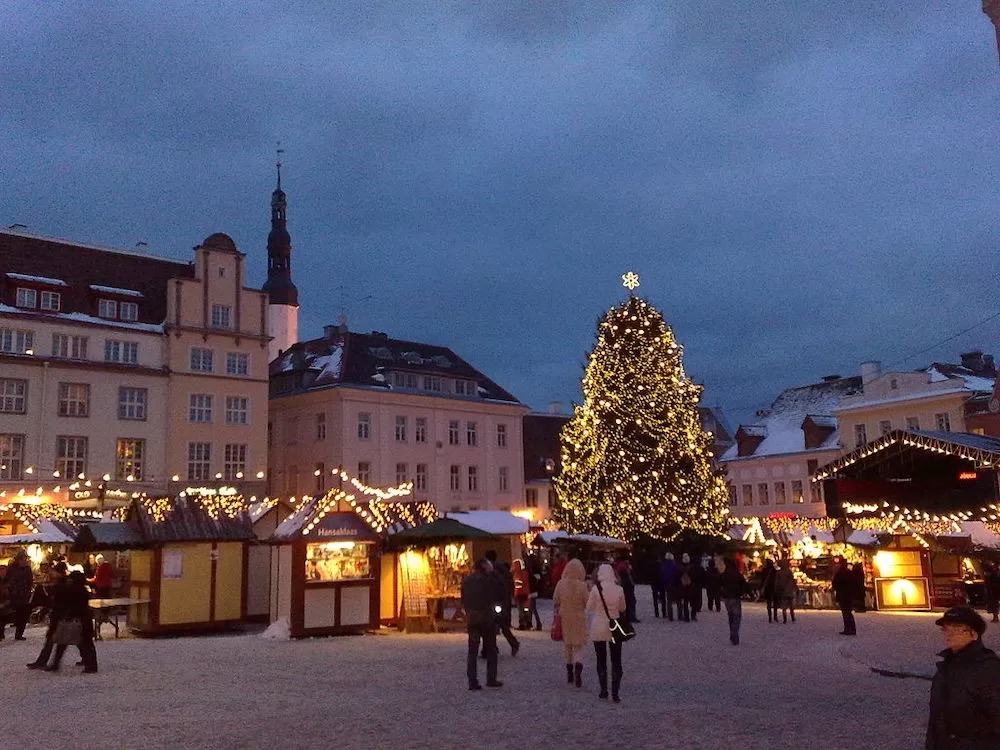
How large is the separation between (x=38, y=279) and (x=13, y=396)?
5.43 metres

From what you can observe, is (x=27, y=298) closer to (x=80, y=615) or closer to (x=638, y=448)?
(x=638, y=448)

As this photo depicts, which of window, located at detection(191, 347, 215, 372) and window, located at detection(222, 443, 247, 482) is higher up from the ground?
window, located at detection(191, 347, 215, 372)

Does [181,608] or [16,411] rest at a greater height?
[16,411]

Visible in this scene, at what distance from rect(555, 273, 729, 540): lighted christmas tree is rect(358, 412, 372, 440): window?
639 inches

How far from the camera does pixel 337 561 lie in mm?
20047

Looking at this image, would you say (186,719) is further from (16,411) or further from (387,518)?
(16,411)

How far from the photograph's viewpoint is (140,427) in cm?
4103

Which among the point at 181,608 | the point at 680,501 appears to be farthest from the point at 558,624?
the point at 680,501

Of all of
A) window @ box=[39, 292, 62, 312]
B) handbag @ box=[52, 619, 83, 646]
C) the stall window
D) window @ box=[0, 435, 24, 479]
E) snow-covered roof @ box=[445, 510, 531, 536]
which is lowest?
handbag @ box=[52, 619, 83, 646]

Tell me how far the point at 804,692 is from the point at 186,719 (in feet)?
23.1

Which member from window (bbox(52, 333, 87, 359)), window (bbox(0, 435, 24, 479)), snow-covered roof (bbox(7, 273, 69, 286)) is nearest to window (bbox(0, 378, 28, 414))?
window (bbox(0, 435, 24, 479))

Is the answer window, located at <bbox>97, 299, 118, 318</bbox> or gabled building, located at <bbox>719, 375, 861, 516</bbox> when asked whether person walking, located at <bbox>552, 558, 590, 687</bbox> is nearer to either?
window, located at <bbox>97, 299, 118, 318</bbox>

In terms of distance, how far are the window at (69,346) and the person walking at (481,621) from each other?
107 ft

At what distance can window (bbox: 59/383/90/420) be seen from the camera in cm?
3928
